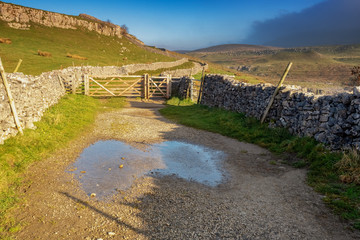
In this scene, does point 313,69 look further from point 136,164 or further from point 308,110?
point 136,164

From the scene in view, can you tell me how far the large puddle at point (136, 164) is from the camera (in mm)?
7613

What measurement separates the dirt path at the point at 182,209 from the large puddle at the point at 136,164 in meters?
0.36

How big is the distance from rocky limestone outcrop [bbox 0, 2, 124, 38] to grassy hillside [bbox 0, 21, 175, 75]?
7.89 ft

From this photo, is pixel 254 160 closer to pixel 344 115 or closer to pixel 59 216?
pixel 344 115

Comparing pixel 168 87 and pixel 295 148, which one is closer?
pixel 295 148

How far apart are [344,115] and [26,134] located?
1154cm

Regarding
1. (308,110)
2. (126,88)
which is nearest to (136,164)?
(308,110)

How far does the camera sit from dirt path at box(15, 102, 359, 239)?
5238mm

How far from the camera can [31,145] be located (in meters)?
9.42

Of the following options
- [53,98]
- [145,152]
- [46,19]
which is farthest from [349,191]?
[46,19]

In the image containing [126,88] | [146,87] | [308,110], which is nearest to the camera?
[308,110]

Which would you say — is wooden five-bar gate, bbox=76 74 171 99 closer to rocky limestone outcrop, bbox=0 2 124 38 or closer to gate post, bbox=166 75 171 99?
gate post, bbox=166 75 171 99

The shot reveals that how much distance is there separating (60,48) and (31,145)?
46.4m

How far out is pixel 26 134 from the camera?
32.1ft
